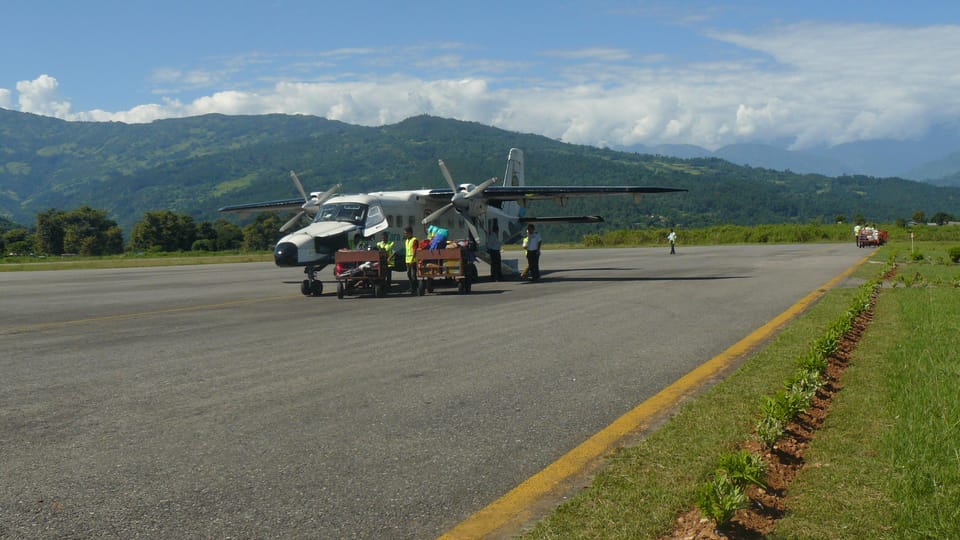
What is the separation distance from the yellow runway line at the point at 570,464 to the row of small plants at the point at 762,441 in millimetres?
853

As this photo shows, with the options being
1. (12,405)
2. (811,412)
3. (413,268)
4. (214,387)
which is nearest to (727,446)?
(811,412)

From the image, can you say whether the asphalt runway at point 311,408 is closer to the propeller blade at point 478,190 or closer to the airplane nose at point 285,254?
the airplane nose at point 285,254

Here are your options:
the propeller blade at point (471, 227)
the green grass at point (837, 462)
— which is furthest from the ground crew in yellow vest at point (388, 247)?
the green grass at point (837, 462)

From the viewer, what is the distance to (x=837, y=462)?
15.3 feet


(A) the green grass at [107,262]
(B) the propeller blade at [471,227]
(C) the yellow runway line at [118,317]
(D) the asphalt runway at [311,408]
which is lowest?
(A) the green grass at [107,262]

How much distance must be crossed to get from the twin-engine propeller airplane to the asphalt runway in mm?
6085

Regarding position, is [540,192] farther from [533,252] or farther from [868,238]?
[868,238]

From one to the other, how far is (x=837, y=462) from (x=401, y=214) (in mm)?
20639

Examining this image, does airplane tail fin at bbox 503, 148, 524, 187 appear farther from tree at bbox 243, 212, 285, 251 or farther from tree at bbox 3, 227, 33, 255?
tree at bbox 243, 212, 285, 251

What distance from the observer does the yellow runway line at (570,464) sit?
394cm

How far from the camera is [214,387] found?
775 cm

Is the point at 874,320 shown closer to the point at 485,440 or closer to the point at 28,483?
the point at 485,440

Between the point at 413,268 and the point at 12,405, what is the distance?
14.4m

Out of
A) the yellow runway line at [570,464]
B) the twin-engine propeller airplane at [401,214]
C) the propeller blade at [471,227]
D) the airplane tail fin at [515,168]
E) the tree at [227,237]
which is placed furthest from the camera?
the tree at [227,237]
